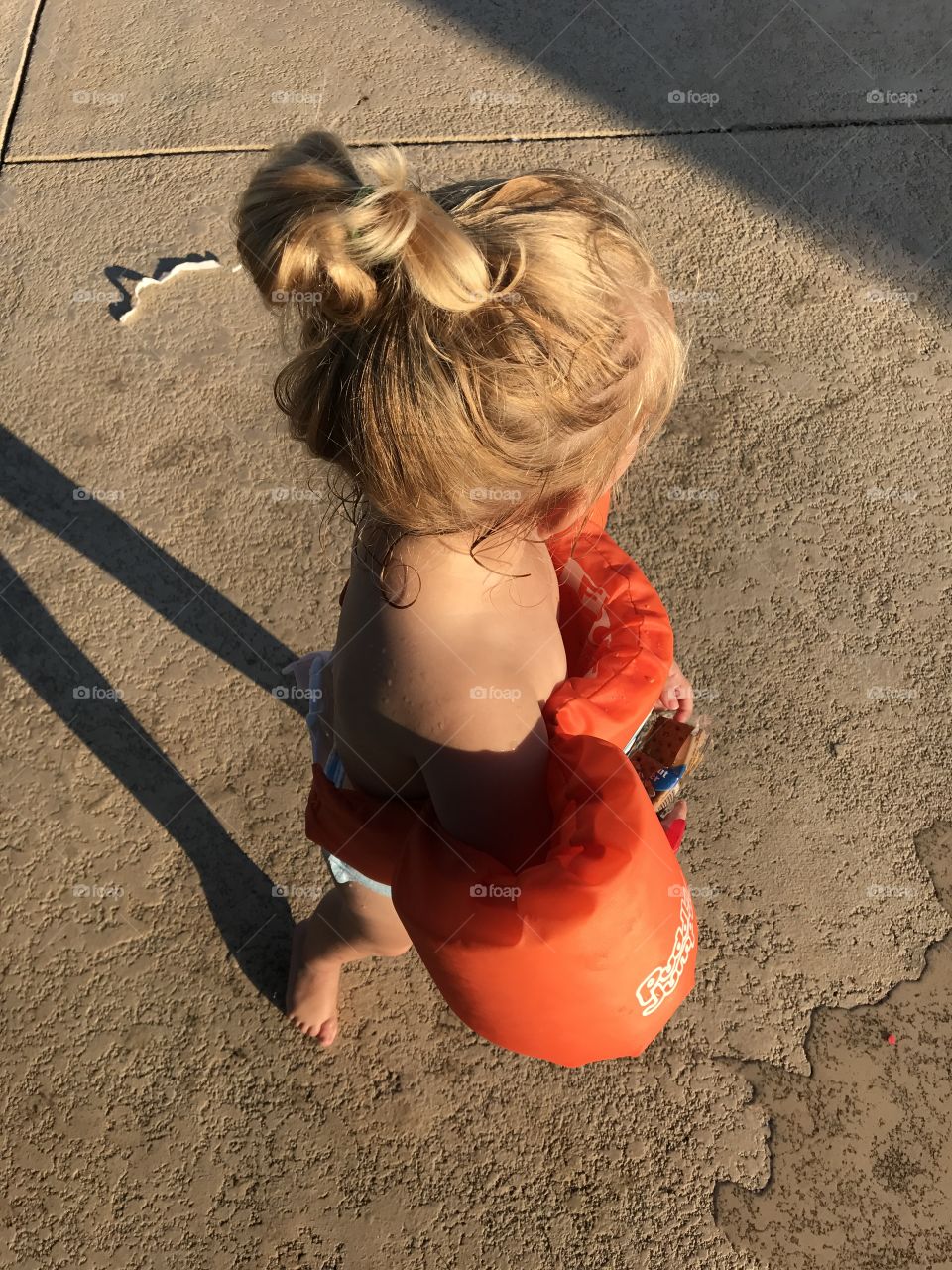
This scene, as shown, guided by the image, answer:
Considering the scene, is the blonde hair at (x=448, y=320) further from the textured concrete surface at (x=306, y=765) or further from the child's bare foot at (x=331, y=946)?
the textured concrete surface at (x=306, y=765)

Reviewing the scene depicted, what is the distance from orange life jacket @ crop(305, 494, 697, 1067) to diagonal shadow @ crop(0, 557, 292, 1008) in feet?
2.42

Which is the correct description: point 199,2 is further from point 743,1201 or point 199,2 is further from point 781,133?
point 743,1201

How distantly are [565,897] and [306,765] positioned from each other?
3.97ft

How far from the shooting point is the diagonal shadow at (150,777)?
220cm

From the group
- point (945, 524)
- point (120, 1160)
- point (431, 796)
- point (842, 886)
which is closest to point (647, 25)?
point (945, 524)

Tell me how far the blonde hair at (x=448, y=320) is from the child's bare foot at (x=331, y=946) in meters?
0.86

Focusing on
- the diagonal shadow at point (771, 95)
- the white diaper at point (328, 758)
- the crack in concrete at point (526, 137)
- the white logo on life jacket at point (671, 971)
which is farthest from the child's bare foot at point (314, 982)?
the crack in concrete at point (526, 137)

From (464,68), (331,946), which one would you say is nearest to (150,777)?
(331,946)

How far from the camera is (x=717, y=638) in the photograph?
8.16 ft

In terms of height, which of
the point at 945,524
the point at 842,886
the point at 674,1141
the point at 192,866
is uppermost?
the point at 945,524

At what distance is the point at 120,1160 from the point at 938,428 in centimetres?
261

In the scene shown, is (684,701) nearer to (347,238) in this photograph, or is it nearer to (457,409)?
(457,409)

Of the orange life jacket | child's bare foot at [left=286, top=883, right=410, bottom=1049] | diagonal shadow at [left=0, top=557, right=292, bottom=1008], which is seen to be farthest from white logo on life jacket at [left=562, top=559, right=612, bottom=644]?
diagonal shadow at [left=0, top=557, right=292, bottom=1008]

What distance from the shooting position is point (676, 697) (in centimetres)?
198
